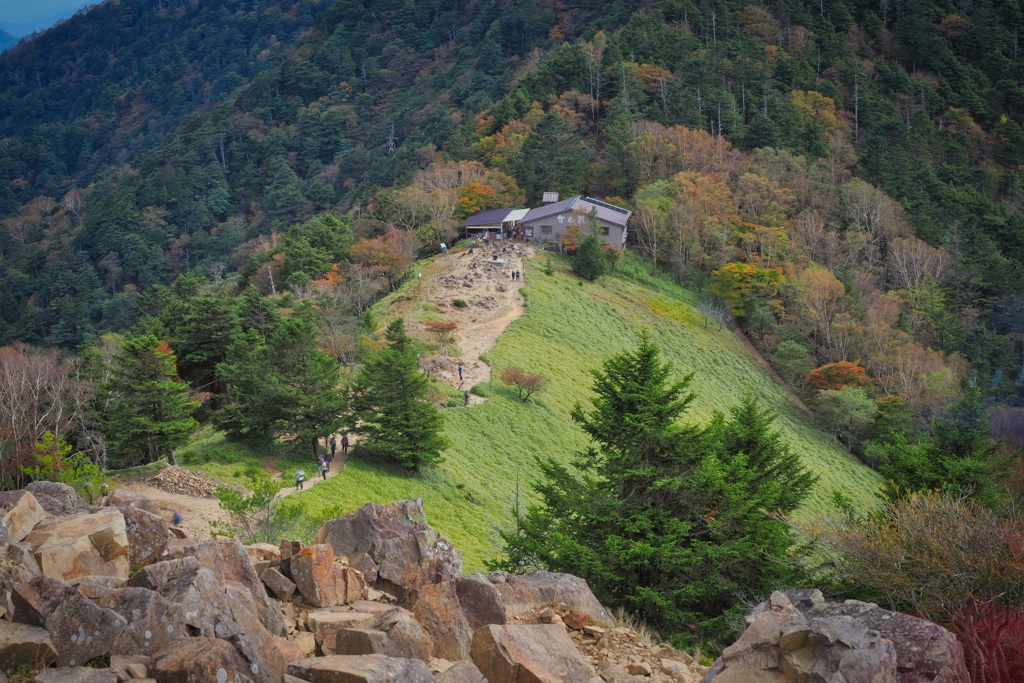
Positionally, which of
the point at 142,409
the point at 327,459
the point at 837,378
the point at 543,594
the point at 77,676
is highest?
the point at 77,676

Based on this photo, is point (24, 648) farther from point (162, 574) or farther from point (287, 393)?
point (287, 393)

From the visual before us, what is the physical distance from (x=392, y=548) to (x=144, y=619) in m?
4.74

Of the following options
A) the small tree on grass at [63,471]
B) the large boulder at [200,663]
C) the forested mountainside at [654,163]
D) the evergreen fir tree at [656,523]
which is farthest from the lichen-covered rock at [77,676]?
the forested mountainside at [654,163]

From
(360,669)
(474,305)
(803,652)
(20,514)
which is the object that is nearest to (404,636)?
(360,669)

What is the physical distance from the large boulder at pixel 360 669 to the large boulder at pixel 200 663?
0.66 m

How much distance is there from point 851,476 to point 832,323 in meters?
15.2

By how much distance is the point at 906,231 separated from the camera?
3123 inches

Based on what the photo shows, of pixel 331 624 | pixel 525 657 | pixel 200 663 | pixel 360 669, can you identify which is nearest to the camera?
pixel 200 663

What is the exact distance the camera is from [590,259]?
192 ft

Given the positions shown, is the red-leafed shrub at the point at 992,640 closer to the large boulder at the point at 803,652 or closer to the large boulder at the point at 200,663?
the large boulder at the point at 803,652

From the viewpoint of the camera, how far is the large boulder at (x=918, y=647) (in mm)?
10188

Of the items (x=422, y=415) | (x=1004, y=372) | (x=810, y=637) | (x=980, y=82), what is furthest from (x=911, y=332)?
(x=980, y=82)

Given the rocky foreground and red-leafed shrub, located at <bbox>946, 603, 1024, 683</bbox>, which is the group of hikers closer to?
the rocky foreground

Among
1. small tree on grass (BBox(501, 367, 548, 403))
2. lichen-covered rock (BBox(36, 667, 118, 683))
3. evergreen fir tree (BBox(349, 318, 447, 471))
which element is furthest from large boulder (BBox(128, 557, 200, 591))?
small tree on grass (BBox(501, 367, 548, 403))
